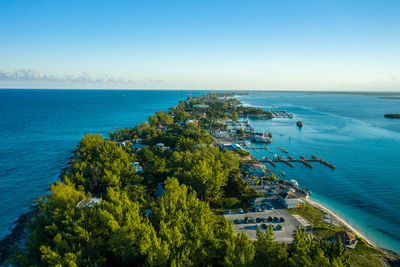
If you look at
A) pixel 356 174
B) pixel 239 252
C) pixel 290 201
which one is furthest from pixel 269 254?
pixel 356 174

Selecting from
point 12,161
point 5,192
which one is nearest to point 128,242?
point 5,192

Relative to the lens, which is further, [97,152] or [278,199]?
[97,152]

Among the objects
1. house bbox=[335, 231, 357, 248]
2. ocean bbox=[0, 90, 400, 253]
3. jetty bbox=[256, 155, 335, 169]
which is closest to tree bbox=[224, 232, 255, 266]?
house bbox=[335, 231, 357, 248]

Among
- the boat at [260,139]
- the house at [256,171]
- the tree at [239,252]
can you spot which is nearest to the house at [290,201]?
the house at [256,171]

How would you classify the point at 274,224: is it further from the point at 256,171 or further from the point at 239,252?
the point at 256,171

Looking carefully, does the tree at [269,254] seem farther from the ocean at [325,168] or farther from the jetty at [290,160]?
the jetty at [290,160]

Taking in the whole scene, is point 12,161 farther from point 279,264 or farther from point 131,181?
point 279,264

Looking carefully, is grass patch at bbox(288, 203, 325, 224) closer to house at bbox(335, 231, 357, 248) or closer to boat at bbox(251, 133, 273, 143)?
house at bbox(335, 231, 357, 248)
